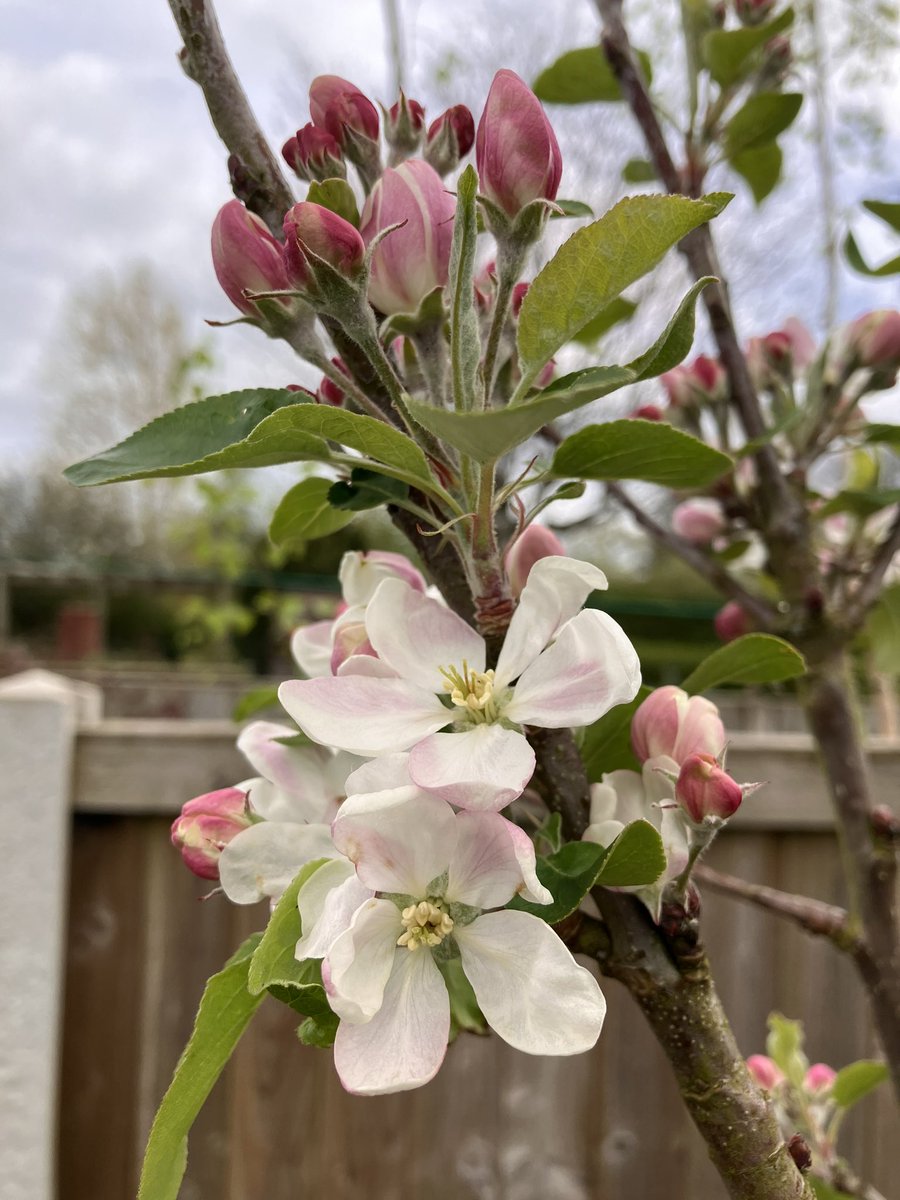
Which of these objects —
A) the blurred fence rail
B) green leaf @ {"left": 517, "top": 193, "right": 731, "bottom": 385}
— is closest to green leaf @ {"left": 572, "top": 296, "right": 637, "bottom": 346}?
green leaf @ {"left": 517, "top": 193, "right": 731, "bottom": 385}

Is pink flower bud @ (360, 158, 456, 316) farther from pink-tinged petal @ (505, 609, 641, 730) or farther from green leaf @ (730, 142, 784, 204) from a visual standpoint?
green leaf @ (730, 142, 784, 204)

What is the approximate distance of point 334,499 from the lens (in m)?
0.39

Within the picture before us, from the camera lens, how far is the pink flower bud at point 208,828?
1.28 ft

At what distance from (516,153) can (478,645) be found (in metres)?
0.18

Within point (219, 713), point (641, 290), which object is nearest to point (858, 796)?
point (219, 713)

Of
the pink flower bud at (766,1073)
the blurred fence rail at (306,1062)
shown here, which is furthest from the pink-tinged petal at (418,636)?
the blurred fence rail at (306,1062)

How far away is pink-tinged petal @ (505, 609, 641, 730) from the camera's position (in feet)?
0.98

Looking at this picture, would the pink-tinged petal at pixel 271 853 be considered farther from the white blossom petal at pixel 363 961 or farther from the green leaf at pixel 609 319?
the green leaf at pixel 609 319

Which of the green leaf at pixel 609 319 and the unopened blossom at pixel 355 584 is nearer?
the unopened blossom at pixel 355 584

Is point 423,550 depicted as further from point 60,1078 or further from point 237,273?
point 60,1078

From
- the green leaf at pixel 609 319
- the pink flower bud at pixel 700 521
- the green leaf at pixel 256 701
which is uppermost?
the green leaf at pixel 609 319

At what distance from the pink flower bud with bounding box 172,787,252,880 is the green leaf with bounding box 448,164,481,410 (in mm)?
199

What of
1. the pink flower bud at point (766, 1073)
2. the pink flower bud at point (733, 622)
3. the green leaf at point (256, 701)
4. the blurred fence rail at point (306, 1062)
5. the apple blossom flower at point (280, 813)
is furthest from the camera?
the blurred fence rail at point (306, 1062)

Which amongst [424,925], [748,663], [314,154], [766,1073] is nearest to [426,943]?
[424,925]
